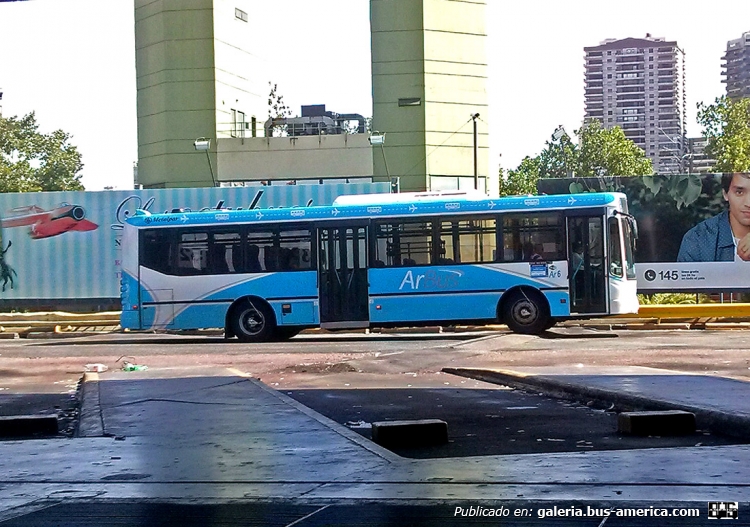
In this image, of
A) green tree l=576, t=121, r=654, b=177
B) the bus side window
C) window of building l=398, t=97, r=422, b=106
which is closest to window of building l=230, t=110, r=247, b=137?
window of building l=398, t=97, r=422, b=106

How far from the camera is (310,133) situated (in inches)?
1805

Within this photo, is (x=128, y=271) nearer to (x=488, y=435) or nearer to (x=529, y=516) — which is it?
(x=488, y=435)

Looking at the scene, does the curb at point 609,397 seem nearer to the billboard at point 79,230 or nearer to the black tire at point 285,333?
the black tire at point 285,333

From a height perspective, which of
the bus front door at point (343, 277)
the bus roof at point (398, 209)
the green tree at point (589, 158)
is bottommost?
the bus front door at point (343, 277)

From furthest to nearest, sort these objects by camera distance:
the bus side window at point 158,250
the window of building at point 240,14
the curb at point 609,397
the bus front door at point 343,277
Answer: the window of building at point 240,14 → the bus side window at point 158,250 → the bus front door at point 343,277 → the curb at point 609,397

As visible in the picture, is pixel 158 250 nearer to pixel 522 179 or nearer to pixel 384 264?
pixel 384 264

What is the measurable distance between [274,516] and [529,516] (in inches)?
59.2

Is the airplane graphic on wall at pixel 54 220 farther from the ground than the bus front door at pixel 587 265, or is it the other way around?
the airplane graphic on wall at pixel 54 220

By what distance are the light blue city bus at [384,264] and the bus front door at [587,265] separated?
0.02 m

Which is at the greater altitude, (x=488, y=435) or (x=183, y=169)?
(x=183, y=169)

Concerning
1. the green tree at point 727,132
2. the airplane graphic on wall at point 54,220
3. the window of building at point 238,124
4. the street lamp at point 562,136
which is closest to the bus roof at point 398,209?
the airplane graphic on wall at point 54,220

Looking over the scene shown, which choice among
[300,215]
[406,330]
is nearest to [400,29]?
[406,330]

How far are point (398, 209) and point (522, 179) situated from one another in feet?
279

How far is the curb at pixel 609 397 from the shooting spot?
8742 mm
